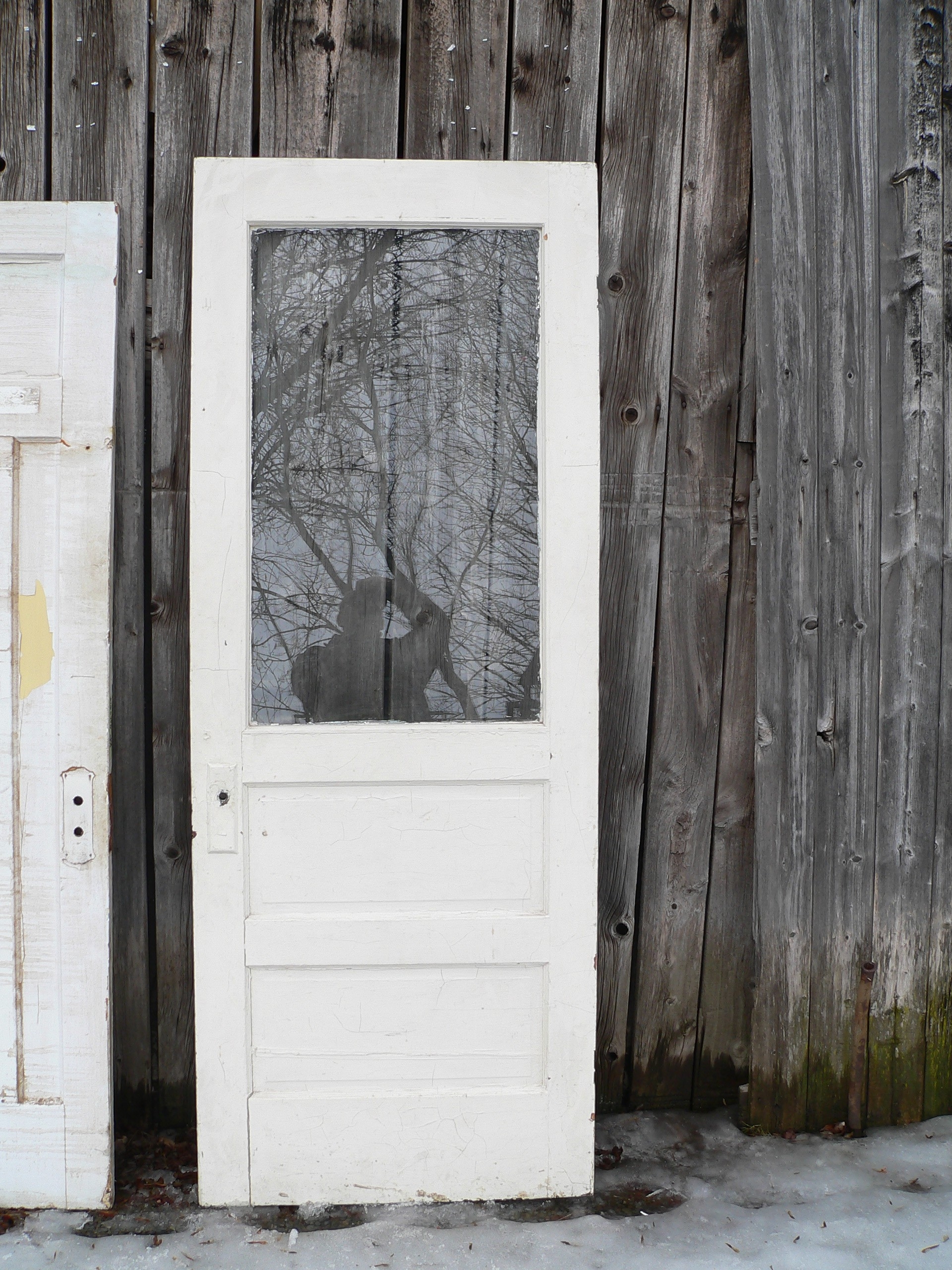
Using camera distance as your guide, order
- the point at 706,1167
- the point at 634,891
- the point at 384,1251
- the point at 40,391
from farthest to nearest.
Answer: the point at 634,891 → the point at 706,1167 → the point at 40,391 → the point at 384,1251

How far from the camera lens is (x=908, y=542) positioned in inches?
88.0

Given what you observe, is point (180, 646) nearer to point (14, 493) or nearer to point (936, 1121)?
point (14, 493)

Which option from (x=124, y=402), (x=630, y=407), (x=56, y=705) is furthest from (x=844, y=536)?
(x=56, y=705)

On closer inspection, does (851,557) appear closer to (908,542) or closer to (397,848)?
(908,542)

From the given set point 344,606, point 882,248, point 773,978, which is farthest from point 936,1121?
point 882,248

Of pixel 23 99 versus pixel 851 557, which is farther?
pixel 851 557

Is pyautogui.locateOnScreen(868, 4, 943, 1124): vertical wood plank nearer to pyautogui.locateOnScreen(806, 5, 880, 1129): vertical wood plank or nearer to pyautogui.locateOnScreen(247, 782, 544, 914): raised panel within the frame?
pyautogui.locateOnScreen(806, 5, 880, 1129): vertical wood plank

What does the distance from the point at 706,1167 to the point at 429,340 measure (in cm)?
225

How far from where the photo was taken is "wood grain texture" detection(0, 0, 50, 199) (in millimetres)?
2074

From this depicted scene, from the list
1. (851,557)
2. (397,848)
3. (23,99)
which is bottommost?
(397,848)

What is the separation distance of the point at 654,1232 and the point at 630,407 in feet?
6.73

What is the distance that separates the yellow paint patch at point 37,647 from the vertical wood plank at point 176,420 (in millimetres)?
267

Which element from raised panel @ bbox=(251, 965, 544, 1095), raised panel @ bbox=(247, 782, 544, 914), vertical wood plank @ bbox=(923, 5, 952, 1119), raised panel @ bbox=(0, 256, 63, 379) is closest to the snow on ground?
vertical wood plank @ bbox=(923, 5, 952, 1119)

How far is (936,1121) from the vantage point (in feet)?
A: 7.49
